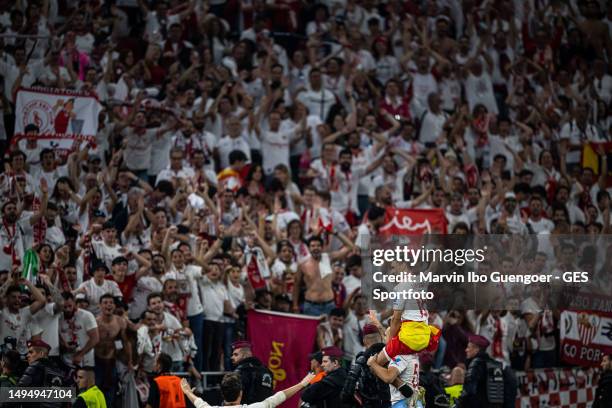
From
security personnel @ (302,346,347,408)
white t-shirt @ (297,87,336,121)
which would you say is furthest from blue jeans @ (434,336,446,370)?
white t-shirt @ (297,87,336,121)

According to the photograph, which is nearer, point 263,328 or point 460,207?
point 263,328

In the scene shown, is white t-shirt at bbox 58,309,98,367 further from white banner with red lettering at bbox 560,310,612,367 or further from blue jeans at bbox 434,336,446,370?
white banner with red lettering at bbox 560,310,612,367

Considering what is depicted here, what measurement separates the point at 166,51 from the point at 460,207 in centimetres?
605

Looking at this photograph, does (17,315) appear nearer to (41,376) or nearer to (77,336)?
(77,336)

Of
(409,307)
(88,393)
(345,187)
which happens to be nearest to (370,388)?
(409,307)

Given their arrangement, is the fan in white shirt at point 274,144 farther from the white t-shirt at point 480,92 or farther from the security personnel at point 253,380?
the security personnel at point 253,380

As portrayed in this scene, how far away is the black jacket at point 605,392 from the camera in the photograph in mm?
15836

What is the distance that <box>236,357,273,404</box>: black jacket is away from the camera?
14781 mm

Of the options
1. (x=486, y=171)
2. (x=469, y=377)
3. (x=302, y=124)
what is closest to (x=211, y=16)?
(x=302, y=124)

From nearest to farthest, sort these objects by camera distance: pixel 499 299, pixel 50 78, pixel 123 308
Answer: pixel 123 308 < pixel 499 299 < pixel 50 78

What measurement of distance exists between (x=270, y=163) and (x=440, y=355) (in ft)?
16.5

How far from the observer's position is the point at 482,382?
53.5 ft

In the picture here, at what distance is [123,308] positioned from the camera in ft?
56.9

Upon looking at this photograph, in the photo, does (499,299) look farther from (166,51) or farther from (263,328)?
(166,51)
